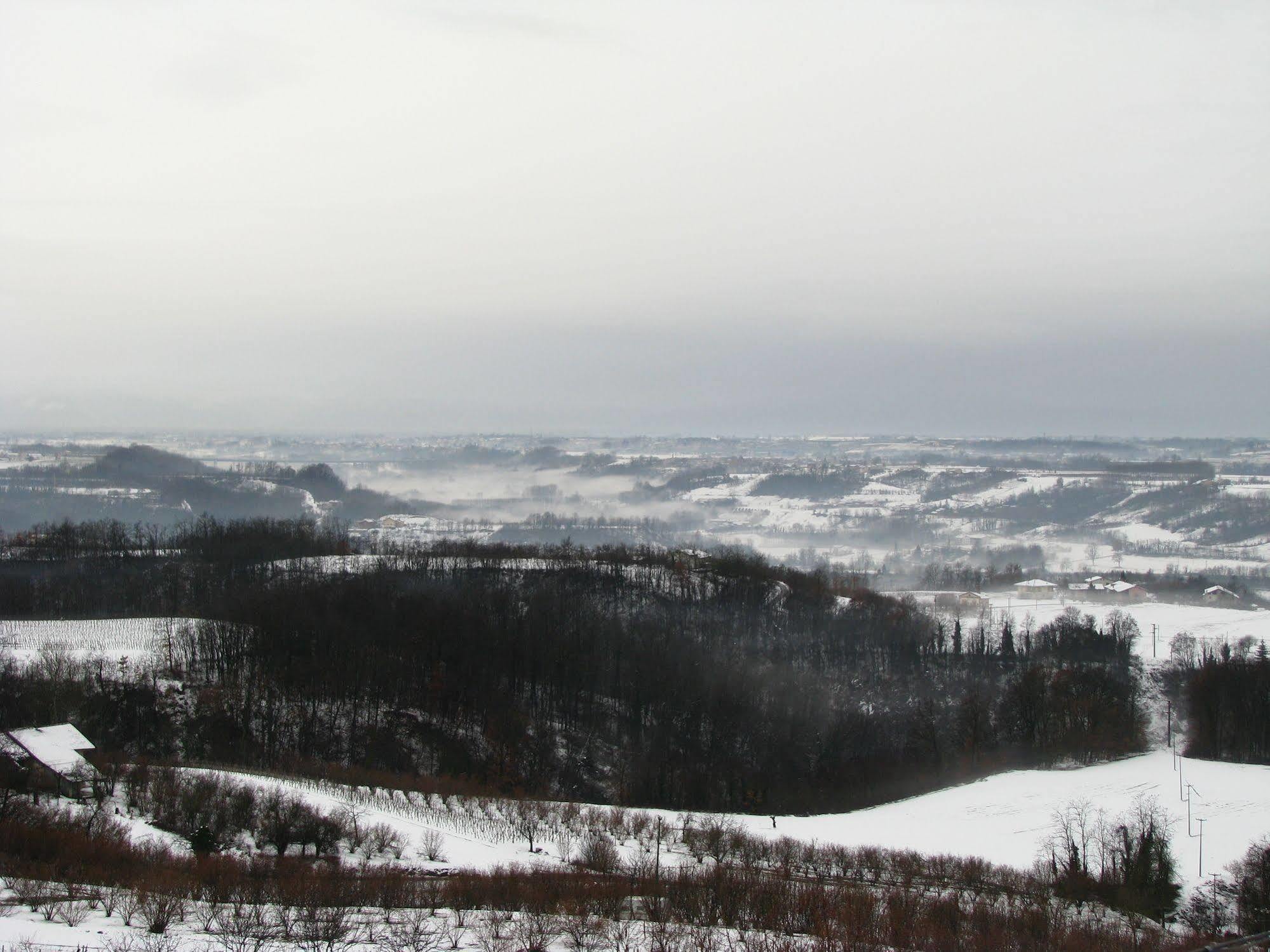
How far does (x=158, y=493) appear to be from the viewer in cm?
13188

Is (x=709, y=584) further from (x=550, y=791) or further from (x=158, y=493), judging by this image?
(x=158, y=493)

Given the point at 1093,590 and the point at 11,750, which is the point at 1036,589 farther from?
the point at 11,750

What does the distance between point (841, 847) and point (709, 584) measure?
38560 mm

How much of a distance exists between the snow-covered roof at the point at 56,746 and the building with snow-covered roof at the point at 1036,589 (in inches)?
3378

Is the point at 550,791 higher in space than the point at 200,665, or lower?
lower

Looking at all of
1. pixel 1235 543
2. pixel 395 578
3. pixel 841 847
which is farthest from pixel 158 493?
pixel 1235 543

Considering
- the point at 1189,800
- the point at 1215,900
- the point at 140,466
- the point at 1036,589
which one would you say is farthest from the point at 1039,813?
the point at 140,466

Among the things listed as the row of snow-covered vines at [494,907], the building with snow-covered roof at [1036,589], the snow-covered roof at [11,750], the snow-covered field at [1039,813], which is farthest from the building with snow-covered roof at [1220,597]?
the snow-covered roof at [11,750]

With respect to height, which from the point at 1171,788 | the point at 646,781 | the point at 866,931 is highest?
the point at 866,931

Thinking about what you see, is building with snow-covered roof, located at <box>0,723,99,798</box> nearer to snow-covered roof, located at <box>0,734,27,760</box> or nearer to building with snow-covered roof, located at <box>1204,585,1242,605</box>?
snow-covered roof, located at <box>0,734,27,760</box>

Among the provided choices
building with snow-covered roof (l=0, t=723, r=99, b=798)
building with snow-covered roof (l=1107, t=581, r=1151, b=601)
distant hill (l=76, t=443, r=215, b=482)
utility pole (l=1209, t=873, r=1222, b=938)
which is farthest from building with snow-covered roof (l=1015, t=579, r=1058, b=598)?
distant hill (l=76, t=443, r=215, b=482)

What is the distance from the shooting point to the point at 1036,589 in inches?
3669

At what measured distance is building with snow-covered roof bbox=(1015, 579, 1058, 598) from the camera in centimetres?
9175

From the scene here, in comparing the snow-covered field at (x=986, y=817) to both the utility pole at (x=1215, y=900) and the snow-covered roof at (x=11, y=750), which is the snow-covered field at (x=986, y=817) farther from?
the snow-covered roof at (x=11, y=750)
